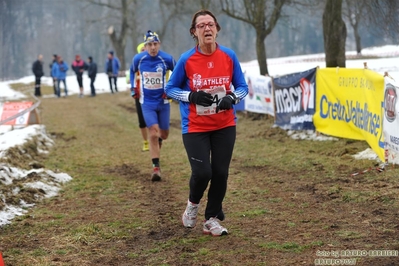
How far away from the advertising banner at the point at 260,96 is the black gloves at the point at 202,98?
10.4m

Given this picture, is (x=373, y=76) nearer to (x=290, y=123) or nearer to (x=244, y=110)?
(x=290, y=123)

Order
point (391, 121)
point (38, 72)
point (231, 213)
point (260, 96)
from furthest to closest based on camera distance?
point (38, 72) < point (260, 96) < point (391, 121) < point (231, 213)

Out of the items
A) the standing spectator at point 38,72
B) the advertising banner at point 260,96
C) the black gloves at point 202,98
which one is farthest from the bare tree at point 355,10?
→ the standing spectator at point 38,72

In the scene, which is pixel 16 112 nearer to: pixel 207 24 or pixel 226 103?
pixel 207 24

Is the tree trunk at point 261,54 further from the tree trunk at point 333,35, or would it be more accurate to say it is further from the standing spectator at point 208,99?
the standing spectator at point 208,99

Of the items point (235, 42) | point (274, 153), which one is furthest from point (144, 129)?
point (235, 42)

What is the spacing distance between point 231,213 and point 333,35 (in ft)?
33.8

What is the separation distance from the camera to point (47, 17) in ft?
312

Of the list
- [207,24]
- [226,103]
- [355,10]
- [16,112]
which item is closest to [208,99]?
[226,103]

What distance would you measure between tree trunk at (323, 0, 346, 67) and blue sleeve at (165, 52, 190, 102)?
1095cm

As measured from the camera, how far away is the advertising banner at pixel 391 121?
8688 millimetres

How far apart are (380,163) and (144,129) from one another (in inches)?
180

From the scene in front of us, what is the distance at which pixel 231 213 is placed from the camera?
6891mm

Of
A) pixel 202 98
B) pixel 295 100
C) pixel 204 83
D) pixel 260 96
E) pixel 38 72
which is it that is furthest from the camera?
pixel 38 72
